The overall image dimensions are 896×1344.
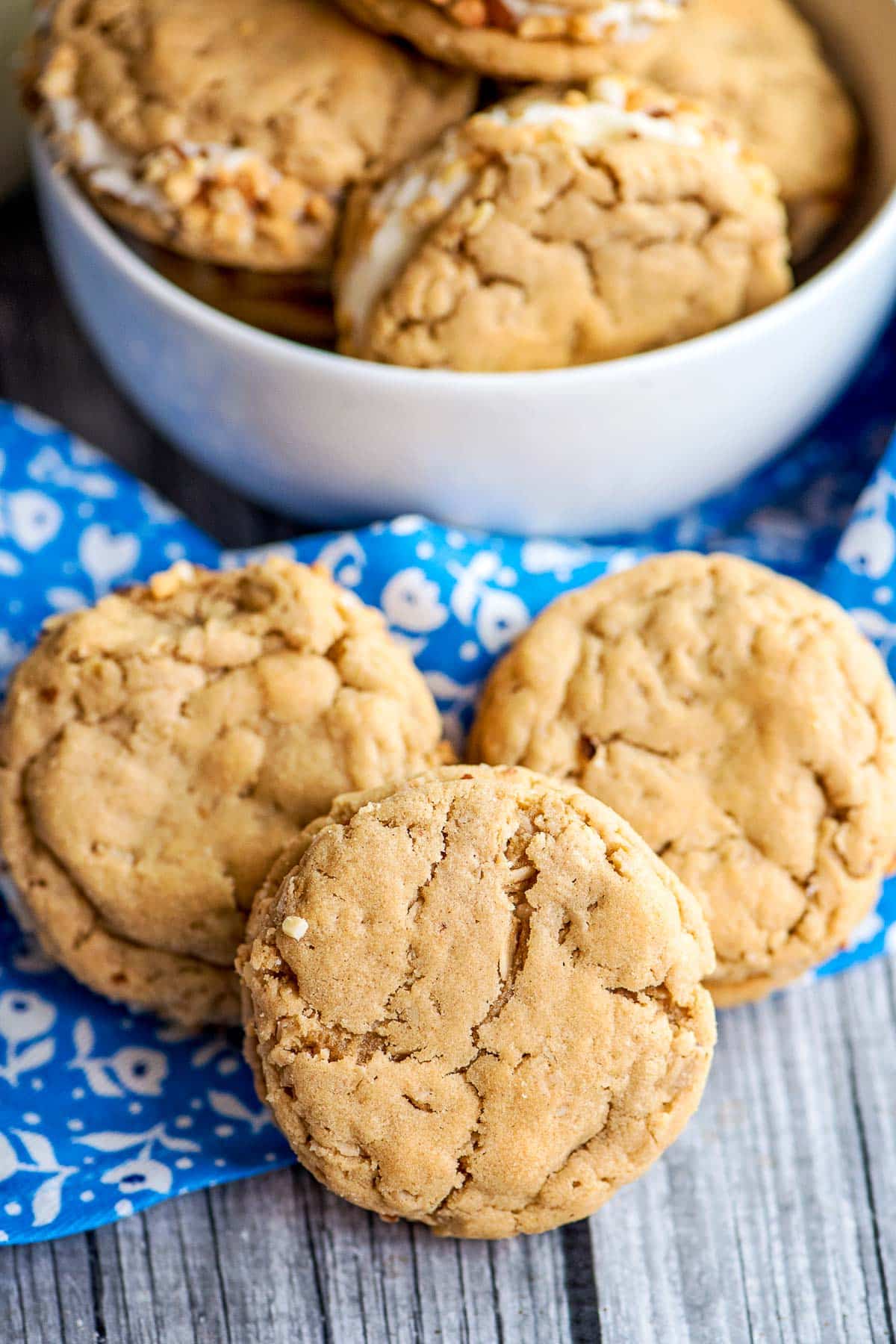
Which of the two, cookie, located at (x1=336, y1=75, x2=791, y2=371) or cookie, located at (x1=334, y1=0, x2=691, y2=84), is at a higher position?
cookie, located at (x1=334, y1=0, x2=691, y2=84)

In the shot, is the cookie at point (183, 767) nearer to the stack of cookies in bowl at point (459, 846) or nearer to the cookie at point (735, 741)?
the stack of cookies in bowl at point (459, 846)

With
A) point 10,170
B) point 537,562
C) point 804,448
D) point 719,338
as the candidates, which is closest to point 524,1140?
point 537,562

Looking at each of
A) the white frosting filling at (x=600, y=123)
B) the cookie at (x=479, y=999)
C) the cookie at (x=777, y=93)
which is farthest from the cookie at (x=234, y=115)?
the cookie at (x=479, y=999)

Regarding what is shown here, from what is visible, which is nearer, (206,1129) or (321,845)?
(321,845)

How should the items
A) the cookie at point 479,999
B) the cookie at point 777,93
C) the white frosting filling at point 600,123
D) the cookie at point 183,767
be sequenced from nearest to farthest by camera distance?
1. the cookie at point 479,999
2. the cookie at point 183,767
3. the white frosting filling at point 600,123
4. the cookie at point 777,93

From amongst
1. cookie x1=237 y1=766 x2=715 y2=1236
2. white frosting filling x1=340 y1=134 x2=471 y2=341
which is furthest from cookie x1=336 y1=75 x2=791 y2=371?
cookie x1=237 y1=766 x2=715 y2=1236

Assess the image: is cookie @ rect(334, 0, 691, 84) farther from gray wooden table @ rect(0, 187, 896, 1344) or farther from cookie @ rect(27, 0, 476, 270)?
gray wooden table @ rect(0, 187, 896, 1344)

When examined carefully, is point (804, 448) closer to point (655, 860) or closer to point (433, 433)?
point (433, 433)

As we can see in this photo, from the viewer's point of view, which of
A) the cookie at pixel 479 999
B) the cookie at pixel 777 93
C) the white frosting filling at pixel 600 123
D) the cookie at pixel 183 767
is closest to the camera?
the cookie at pixel 479 999
